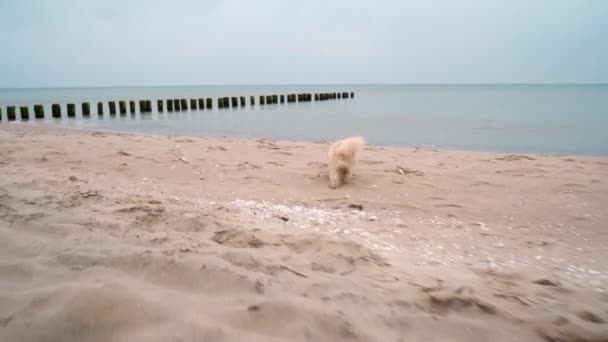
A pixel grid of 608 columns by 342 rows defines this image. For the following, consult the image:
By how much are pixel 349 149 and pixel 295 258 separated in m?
2.73

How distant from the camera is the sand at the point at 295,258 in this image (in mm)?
1520

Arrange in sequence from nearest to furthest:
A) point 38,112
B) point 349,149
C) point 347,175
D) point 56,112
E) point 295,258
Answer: point 295,258
point 347,175
point 349,149
point 38,112
point 56,112

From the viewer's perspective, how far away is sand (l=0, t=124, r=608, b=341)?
1.52 m

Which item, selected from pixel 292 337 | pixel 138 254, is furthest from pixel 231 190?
pixel 292 337

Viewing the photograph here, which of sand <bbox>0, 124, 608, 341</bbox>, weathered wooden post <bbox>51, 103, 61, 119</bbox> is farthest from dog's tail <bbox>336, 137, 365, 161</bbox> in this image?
weathered wooden post <bbox>51, 103, 61, 119</bbox>

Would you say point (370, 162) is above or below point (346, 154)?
below

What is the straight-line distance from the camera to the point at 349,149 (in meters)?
4.77

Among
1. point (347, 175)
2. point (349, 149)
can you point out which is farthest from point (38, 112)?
point (347, 175)

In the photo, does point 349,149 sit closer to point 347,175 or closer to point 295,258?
point 347,175

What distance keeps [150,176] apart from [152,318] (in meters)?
3.49

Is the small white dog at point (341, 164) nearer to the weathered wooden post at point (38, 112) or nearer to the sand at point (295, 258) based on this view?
the sand at point (295, 258)

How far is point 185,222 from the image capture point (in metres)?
2.67

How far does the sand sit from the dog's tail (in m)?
0.39

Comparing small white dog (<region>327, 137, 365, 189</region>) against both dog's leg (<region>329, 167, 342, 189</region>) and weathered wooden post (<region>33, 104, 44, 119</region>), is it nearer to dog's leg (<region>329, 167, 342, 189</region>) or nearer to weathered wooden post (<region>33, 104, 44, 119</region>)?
dog's leg (<region>329, 167, 342, 189</region>)
